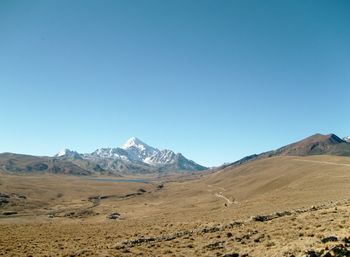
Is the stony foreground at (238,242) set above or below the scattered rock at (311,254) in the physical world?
below

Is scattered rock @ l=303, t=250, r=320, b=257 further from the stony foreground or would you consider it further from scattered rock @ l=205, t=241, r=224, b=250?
scattered rock @ l=205, t=241, r=224, b=250

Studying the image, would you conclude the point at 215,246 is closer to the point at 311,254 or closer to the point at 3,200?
the point at 311,254

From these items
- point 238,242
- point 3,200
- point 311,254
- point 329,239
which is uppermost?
point 329,239

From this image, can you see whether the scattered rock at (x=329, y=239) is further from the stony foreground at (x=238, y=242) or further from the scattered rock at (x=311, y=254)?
the scattered rock at (x=311, y=254)

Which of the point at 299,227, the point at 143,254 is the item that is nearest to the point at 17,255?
the point at 143,254

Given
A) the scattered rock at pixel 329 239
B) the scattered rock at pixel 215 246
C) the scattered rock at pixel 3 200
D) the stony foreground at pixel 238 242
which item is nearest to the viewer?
the stony foreground at pixel 238 242

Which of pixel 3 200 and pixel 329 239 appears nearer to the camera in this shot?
pixel 329 239

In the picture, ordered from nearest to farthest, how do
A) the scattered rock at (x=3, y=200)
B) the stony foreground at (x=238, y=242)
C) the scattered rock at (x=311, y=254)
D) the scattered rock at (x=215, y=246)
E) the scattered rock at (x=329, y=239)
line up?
the scattered rock at (x=311, y=254) → the stony foreground at (x=238, y=242) → the scattered rock at (x=329, y=239) → the scattered rock at (x=215, y=246) → the scattered rock at (x=3, y=200)

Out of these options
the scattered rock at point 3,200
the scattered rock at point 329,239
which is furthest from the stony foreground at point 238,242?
the scattered rock at point 3,200

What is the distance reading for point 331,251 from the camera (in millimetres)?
18266

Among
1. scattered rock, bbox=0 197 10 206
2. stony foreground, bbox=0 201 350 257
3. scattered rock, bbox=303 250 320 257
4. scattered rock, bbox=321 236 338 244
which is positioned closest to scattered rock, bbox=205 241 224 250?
stony foreground, bbox=0 201 350 257

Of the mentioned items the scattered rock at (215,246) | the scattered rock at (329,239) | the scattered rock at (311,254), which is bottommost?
the scattered rock at (215,246)

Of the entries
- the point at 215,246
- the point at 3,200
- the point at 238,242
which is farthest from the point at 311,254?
the point at 3,200

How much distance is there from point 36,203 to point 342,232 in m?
120
